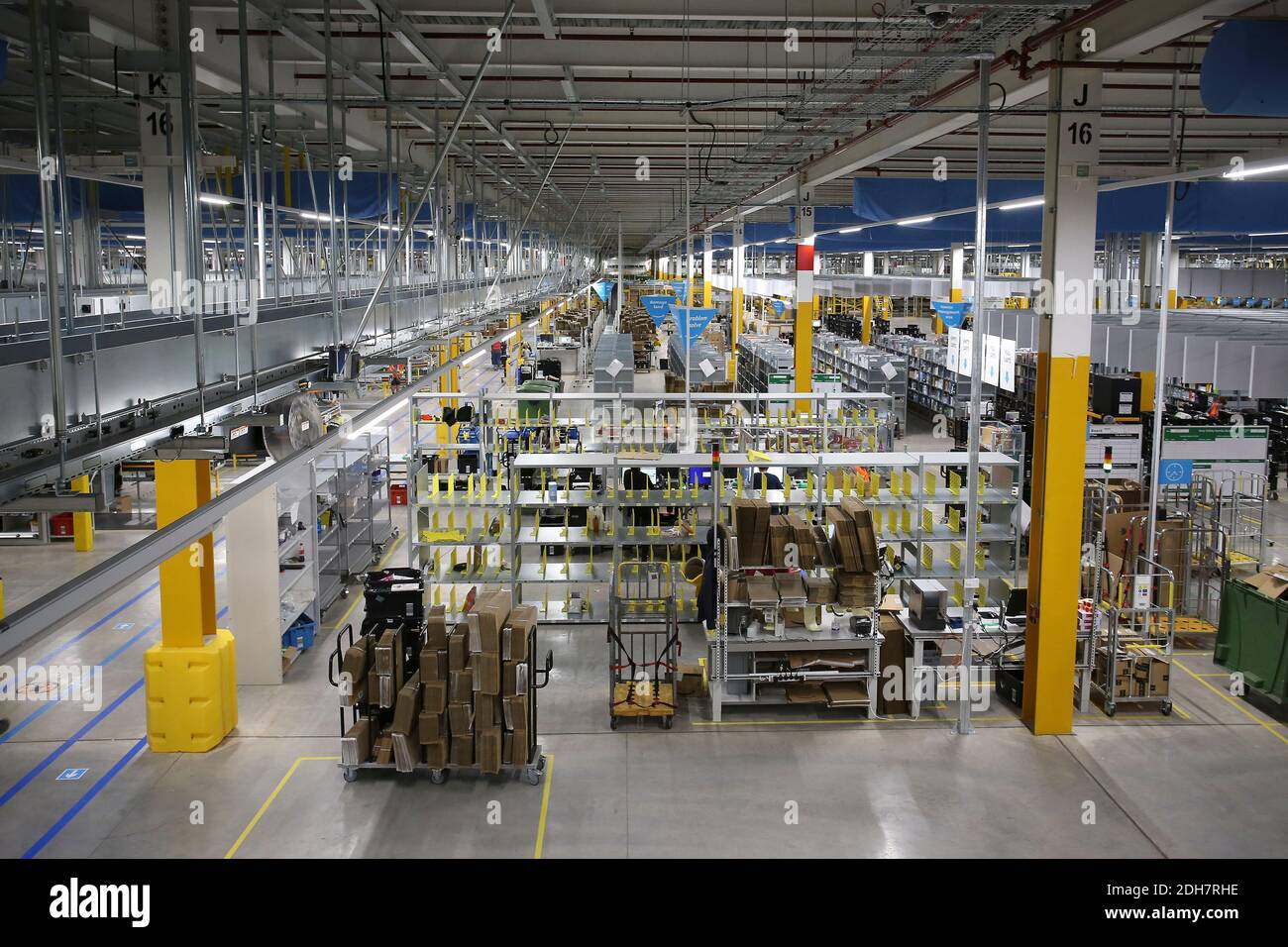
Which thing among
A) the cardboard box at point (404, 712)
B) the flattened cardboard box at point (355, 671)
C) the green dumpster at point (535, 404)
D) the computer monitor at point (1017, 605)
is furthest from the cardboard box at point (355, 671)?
the green dumpster at point (535, 404)

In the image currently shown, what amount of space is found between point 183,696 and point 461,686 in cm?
264

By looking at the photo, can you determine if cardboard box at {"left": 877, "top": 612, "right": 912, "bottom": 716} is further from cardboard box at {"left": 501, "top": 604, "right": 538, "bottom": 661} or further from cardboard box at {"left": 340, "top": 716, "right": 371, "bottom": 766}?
cardboard box at {"left": 340, "top": 716, "right": 371, "bottom": 766}

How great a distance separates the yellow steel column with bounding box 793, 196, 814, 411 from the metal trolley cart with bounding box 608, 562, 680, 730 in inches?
→ 324

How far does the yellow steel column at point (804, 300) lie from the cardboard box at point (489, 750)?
1205cm

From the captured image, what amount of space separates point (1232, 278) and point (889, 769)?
3659cm

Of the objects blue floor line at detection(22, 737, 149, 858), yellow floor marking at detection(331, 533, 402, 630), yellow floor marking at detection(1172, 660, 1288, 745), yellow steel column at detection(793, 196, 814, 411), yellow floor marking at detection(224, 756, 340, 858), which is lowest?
blue floor line at detection(22, 737, 149, 858)

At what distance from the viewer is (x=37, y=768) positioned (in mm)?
8656

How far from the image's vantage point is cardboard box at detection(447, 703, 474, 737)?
8180 mm

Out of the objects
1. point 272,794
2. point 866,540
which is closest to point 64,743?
point 272,794

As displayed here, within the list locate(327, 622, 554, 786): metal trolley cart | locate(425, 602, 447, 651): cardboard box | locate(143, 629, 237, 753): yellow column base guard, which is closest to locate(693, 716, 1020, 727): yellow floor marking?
locate(327, 622, 554, 786): metal trolley cart

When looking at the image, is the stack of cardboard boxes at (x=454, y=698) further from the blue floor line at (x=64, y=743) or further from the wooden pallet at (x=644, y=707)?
the blue floor line at (x=64, y=743)

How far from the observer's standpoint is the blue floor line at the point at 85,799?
24.2 feet
